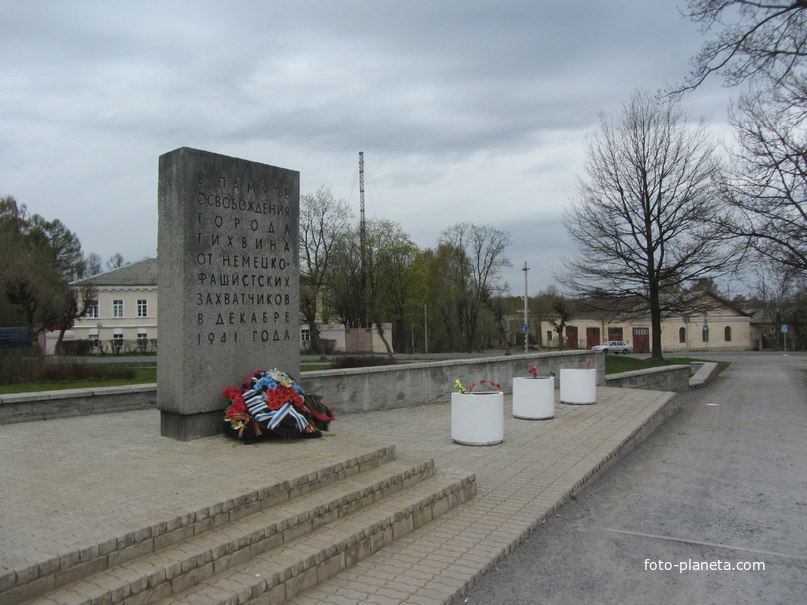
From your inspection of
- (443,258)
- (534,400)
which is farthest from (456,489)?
(443,258)

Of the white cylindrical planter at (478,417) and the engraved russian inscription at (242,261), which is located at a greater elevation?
the engraved russian inscription at (242,261)

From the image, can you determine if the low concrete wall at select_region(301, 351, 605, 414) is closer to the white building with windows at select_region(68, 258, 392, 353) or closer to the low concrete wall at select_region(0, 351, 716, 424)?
the low concrete wall at select_region(0, 351, 716, 424)

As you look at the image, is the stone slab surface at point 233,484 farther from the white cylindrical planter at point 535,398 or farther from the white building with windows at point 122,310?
the white building with windows at point 122,310

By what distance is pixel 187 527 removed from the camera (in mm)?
4023

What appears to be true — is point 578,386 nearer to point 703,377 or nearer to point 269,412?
point 269,412

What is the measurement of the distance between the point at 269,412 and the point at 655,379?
59.0 ft

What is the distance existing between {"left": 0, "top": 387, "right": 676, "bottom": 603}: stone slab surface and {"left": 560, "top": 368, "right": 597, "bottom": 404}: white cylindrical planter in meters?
3.77

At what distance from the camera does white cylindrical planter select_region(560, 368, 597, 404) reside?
43.6 feet

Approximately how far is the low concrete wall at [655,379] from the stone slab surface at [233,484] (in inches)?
436

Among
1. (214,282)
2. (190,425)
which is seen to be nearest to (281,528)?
(190,425)

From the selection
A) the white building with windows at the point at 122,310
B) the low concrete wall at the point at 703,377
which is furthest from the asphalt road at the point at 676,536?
the white building with windows at the point at 122,310

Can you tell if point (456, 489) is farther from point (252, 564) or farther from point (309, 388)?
point (309, 388)

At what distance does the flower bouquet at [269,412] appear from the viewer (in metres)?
6.52

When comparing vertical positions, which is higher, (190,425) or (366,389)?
(190,425)
